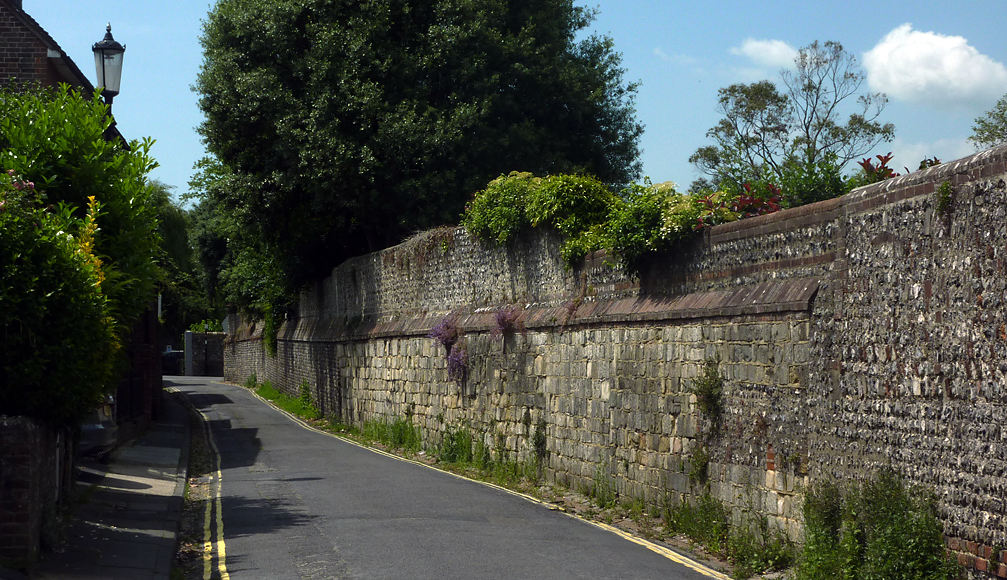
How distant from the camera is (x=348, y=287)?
2769 centimetres

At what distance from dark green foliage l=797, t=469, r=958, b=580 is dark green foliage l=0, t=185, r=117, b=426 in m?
6.92

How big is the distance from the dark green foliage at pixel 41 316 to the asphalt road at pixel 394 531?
7.35ft

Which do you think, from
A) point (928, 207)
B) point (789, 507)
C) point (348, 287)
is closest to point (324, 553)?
point (789, 507)

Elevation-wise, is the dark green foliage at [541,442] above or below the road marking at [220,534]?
above

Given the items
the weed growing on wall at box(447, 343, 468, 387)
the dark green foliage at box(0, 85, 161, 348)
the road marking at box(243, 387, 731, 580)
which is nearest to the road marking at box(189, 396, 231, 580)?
the dark green foliage at box(0, 85, 161, 348)

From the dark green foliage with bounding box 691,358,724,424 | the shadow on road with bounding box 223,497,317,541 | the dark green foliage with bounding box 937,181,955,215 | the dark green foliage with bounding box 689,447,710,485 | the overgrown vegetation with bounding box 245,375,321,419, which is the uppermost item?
the dark green foliage with bounding box 937,181,955,215

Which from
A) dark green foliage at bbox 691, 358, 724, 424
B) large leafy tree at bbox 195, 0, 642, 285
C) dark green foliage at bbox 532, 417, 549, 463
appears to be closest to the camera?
dark green foliage at bbox 691, 358, 724, 424

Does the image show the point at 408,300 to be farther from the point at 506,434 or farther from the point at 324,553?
the point at 324,553

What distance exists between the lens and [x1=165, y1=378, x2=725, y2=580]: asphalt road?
8.66 meters

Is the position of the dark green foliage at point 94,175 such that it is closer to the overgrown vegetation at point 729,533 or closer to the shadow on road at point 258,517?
the shadow on road at point 258,517

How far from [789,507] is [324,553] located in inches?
175

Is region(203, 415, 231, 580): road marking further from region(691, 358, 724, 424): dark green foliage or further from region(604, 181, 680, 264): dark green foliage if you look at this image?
region(604, 181, 680, 264): dark green foliage

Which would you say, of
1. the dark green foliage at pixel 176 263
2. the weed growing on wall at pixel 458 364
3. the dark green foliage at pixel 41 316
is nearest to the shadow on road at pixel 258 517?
the dark green foliage at pixel 41 316

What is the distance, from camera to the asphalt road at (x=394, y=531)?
866 centimetres
